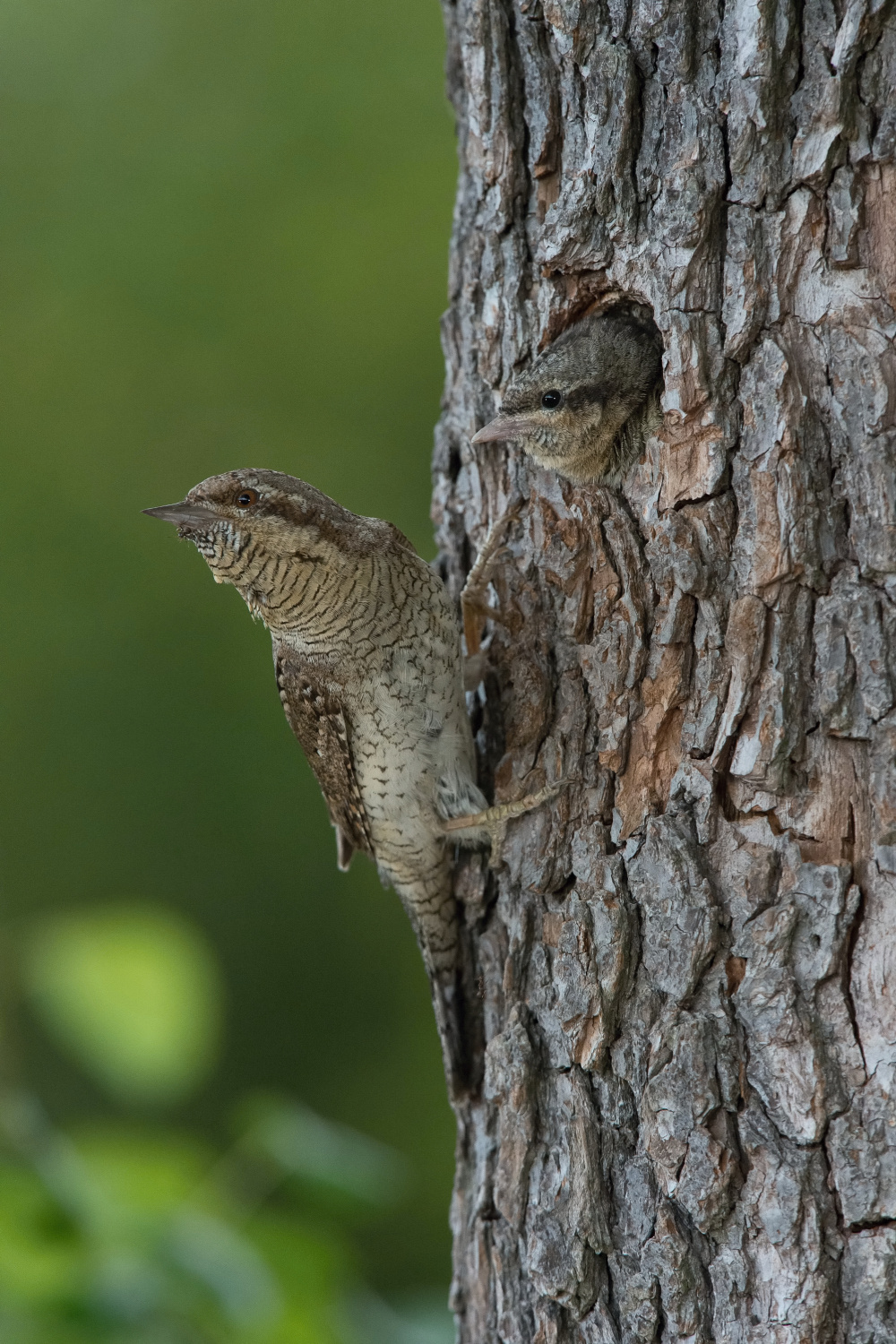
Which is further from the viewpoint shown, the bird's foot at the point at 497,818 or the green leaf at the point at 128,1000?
the bird's foot at the point at 497,818

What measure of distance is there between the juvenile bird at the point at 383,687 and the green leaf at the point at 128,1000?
1.84ft

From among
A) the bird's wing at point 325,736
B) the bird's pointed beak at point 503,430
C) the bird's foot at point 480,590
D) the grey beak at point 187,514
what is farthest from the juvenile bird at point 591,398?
the bird's wing at point 325,736

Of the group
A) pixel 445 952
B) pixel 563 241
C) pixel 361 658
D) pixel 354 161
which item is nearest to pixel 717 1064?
pixel 445 952

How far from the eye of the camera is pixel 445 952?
252cm

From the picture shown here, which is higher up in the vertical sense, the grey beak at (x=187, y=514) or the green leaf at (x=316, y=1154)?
the grey beak at (x=187, y=514)

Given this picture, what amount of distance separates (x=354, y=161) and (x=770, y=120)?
3.62m

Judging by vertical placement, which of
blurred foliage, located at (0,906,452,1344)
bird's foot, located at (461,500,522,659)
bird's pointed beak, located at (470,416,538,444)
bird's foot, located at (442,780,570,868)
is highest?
bird's pointed beak, located at (470,416,538,444)

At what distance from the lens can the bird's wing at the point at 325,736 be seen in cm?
262

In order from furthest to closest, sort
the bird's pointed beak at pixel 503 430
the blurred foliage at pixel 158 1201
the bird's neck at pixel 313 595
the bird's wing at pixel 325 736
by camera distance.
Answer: the bird's wing at pixel 325 736
the bird's neck at pixel 313 595
the bird's pointed beak at pixel 503 430
the blurred foliage at pixel 158 1201

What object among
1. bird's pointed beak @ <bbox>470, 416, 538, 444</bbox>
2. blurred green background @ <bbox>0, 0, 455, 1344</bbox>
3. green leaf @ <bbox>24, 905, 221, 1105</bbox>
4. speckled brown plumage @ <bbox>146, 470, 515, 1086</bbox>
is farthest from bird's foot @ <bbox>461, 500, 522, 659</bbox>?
blurred green background @ <bbox>0, 0, 455, 1344</bbox>

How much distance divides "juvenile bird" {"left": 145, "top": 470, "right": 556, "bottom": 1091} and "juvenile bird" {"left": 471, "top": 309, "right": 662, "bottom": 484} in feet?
1.38

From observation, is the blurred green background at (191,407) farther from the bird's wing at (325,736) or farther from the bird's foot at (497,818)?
the bird's foot at (497,818)

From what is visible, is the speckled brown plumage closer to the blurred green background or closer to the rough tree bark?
the rough tree bark

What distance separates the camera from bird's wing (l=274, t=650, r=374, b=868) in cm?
262
